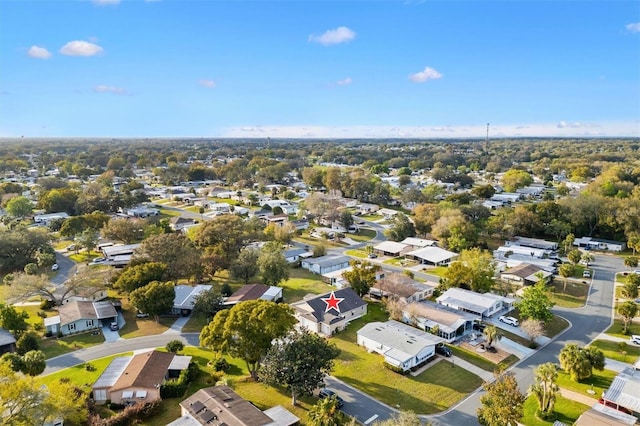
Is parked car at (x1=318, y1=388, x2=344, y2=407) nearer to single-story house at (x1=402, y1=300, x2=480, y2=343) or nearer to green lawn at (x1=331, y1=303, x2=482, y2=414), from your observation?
green lawn at (x1=331, y1=303, x2=482, y2=414)

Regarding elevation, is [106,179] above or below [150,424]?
above

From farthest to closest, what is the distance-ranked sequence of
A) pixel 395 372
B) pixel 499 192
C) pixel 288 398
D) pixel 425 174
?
1. pixel 425 174
2. pixel 499 192
3. pixel 395 372
4. pixel 288 398

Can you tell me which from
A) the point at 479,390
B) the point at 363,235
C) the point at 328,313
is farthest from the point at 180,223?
the point at 479,390

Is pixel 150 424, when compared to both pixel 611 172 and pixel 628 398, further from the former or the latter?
pixel 611 172

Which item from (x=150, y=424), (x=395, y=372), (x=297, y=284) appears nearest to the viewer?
(x=150, y=424)

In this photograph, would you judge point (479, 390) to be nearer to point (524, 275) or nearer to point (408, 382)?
point (408, 382)

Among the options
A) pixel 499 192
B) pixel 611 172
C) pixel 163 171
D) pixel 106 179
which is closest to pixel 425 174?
pixel 499 192
